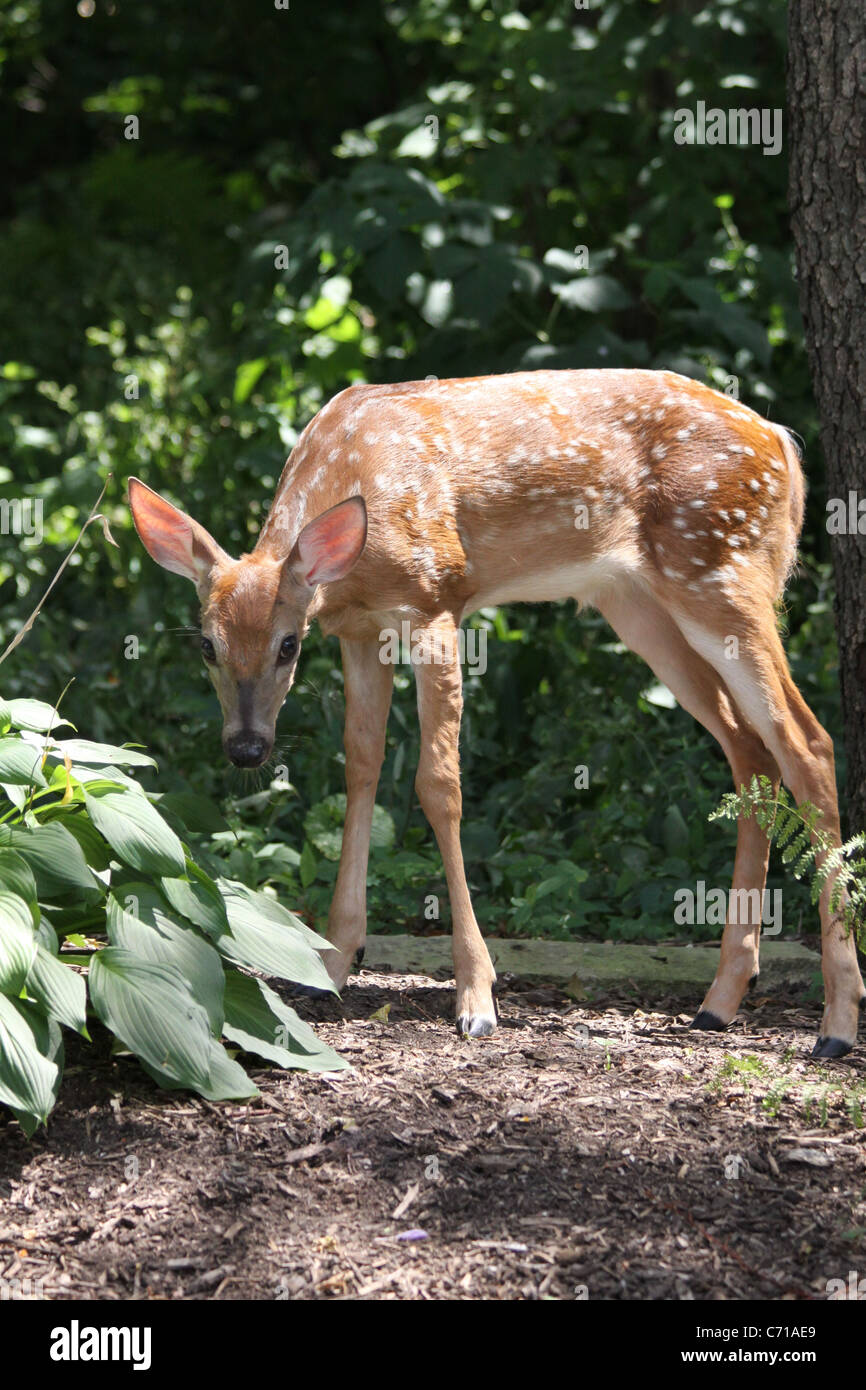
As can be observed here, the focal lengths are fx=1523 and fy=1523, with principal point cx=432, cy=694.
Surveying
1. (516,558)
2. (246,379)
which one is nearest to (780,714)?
(516,558)

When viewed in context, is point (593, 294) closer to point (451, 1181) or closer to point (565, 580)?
point (565, 580)

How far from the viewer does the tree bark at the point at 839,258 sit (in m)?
4.96

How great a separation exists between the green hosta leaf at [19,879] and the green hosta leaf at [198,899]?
362mm

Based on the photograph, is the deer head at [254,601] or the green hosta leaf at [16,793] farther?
the deer head at [254,601]

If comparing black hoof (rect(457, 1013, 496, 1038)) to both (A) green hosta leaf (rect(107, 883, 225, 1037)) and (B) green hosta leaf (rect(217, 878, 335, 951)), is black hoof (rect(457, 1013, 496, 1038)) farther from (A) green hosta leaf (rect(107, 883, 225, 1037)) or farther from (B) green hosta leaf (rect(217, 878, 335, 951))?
(A) green hosta leaf (rect(107, 883, 225, 1037))

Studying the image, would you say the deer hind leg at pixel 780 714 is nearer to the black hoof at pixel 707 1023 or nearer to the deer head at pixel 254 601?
the black hoof at pixel 707 1023

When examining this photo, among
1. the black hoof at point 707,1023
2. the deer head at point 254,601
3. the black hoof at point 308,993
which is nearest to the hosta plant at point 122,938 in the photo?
the deer head at point 254,601

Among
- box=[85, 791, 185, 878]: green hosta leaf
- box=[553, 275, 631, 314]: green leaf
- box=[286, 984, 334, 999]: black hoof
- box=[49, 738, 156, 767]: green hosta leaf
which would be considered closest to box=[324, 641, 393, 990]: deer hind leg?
box=[286, 984, 334, 999]: black hoof

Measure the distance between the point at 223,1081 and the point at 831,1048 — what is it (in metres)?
1.80

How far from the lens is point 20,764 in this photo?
3.86 metres

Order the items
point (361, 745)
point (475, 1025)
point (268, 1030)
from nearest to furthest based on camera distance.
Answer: point (268, 1030) → point (475, 1025) → point (361, 745)

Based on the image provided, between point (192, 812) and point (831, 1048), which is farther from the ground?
point (192, 812)

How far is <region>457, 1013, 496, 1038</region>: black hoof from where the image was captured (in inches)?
178

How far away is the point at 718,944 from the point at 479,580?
5.60 feet
